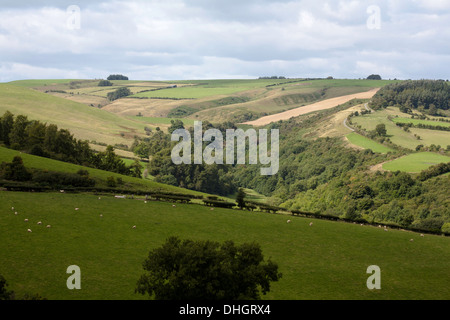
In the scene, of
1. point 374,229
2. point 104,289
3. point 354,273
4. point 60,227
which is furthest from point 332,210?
point 104,289

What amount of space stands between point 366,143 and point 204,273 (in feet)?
458

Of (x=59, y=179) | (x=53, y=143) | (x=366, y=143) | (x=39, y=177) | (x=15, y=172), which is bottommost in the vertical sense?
(x=366, y=143)

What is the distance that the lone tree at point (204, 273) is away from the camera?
32562 millimetres

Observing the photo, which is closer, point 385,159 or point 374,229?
point 374,229

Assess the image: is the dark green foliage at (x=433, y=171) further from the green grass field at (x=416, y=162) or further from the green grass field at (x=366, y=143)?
the green grass field at (x=366, y=143)

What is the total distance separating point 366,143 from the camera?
162 m

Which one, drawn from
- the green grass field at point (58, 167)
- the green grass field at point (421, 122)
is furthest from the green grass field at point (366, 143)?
the green grass field at point (58, 167)

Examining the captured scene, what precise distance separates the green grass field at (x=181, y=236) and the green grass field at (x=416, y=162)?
63041 millimetres

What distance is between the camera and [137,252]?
48.7 meters

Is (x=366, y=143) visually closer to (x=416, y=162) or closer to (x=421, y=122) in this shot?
(x=416, y=162)

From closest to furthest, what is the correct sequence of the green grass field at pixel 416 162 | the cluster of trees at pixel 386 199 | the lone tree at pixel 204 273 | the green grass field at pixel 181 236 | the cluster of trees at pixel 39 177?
the lone tree at pixel 204 273, the green grass field at pixel 181 236, the cluster of trees at pixel 39 177, the cluster of trees at pixel 386 199, the green grass field at pixel 416 162

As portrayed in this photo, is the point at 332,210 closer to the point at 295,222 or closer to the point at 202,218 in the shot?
the point at 295,222

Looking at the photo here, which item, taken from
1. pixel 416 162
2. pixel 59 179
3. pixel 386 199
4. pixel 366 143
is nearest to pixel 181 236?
pixel 59 179

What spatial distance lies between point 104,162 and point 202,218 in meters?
58.9
